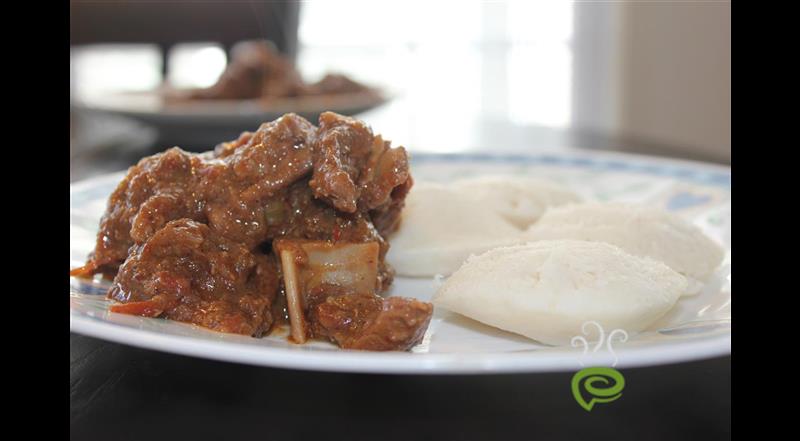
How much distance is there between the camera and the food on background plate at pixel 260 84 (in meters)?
3.10

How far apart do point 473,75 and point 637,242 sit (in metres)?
4.29

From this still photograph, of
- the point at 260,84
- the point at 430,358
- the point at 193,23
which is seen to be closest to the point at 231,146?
the point at 430,358

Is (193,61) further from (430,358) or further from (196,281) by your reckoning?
(430,358)

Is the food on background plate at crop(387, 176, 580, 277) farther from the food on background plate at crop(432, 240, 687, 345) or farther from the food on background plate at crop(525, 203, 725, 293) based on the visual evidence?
the food on background plate at crop(432, 240, 687, 345)

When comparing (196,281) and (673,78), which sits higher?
(673,78)

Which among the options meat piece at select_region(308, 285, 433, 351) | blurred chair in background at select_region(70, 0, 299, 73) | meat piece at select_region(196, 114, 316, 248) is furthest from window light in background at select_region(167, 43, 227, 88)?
meat piece at select_region(308, 285, 433, 351)

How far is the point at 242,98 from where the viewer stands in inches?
123

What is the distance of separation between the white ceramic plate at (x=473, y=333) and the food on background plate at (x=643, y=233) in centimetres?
4

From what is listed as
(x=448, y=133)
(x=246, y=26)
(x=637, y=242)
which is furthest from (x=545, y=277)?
(x=246, y=26)

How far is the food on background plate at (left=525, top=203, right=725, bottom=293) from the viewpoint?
1.47 metres

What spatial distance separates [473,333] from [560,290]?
0.46 ft

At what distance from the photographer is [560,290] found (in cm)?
114

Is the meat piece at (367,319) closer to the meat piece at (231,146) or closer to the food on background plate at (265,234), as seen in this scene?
the food on background plate at (265,234)
